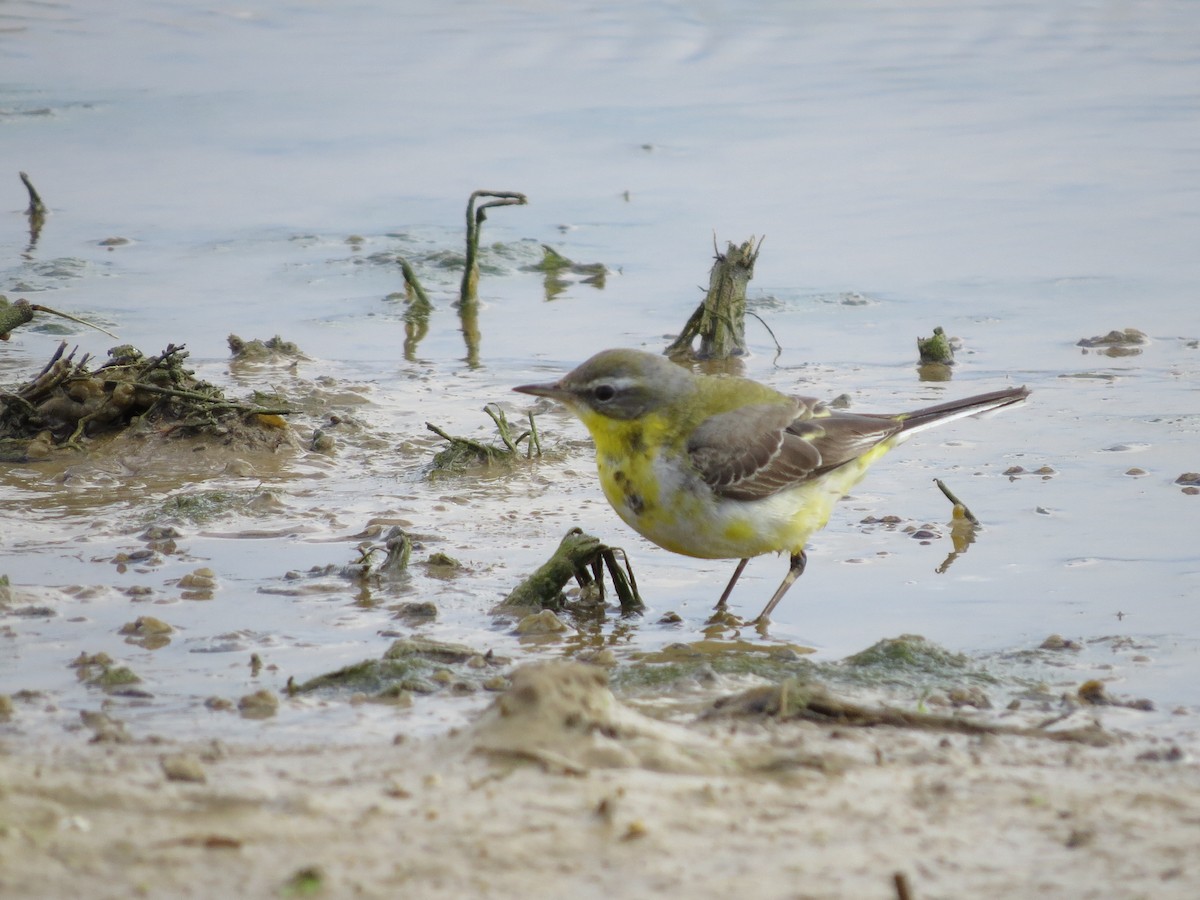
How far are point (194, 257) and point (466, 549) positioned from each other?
721 cm

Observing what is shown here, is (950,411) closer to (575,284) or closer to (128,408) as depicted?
(128,408)

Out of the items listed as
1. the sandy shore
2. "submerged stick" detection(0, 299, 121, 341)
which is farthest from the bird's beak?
"submerged stick" detection(0, 299, 121, 341)

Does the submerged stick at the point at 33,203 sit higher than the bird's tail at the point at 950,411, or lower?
higher

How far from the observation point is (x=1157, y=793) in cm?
517

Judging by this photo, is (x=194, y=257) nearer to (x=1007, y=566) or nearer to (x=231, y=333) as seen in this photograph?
(x=231, y=333)

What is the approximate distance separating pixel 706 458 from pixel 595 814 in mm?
3323

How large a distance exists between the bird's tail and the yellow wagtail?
0.54 meters

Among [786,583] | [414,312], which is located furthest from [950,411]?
[414,312]

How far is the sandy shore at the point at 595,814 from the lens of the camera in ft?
13.6

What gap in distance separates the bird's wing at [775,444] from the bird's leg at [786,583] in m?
0.39

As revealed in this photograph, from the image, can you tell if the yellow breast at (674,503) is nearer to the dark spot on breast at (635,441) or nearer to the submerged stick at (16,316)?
the dark spot on breast at (635,441)

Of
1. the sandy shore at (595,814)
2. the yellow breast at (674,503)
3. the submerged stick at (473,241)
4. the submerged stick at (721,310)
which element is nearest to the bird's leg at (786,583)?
the yellow breast at (674,503)

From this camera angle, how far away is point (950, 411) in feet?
29.6

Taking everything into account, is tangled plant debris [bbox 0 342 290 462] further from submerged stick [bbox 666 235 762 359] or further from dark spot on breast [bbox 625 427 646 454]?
submerged stick [bbox 666 235 762 359]
